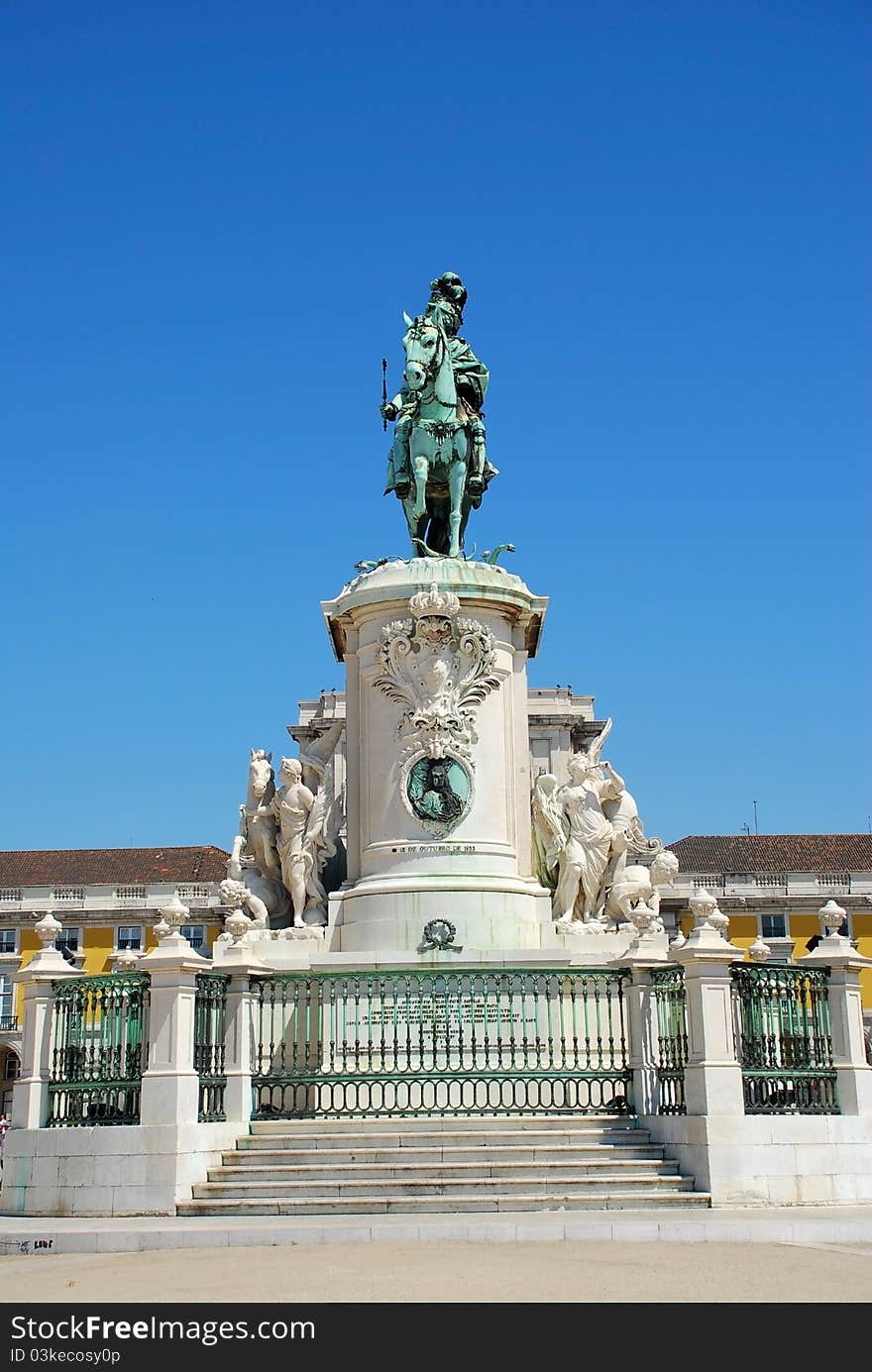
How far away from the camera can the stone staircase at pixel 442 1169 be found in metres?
13.2

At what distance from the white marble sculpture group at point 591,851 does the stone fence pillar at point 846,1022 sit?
387cm

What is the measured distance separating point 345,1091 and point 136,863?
175 ft

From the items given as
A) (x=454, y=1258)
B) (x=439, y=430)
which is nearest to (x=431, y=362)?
(x=439, y=430)

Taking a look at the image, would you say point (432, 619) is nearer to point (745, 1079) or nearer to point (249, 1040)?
point (249, 1040)

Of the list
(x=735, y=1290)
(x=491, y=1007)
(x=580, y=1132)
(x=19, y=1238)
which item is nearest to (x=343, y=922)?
(x=491, y=1007)

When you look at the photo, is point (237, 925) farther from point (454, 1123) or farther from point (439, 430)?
point (439, 430)

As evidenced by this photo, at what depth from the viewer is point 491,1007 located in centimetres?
1619

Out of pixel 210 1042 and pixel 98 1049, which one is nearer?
pixel 98 1049

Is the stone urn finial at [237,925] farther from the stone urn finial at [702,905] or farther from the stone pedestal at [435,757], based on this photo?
the stone urn finial at [702,905]

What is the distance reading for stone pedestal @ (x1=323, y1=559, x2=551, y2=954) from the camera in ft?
62.3

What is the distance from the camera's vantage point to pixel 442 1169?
45.2 feet

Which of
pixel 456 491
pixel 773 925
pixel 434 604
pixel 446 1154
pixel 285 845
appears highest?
pixel 456 491

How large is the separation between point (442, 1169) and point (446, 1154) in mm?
447

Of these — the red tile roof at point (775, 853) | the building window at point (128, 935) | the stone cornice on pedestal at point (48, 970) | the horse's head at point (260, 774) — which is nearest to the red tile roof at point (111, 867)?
the building window at point (128, 935)
